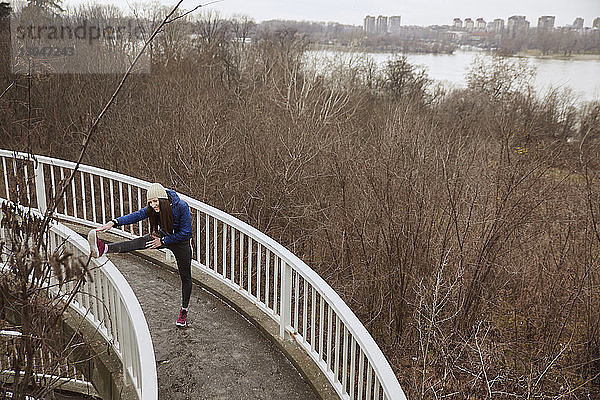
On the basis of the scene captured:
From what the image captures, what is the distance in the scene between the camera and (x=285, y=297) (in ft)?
18.5

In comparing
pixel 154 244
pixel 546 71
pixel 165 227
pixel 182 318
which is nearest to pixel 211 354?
pixel 182 318

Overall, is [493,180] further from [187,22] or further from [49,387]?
[187,22]

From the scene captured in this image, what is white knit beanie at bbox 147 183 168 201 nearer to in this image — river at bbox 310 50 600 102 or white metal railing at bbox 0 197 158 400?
white metal railing at bbox 0 197 158 400

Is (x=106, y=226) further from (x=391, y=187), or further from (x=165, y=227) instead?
(x=391, y=187)

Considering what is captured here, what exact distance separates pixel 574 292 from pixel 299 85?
15526mm

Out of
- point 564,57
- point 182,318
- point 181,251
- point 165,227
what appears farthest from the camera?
point 564,57

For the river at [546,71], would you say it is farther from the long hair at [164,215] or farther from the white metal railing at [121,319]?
the white metal railing at [121,319]

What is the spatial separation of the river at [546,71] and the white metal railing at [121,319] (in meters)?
26.8

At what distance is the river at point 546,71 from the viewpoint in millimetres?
31656

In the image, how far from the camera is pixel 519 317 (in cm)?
1242

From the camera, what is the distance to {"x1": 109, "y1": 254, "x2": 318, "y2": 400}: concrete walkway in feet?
17.7

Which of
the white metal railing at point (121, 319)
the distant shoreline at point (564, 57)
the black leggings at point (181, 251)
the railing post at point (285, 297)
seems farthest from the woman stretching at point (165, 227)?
the distant shoreline at point (564, 57)

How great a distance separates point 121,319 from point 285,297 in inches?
61.8

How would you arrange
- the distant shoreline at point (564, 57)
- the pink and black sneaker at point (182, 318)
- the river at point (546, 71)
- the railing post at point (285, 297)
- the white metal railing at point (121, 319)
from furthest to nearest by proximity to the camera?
the distant shoreline at point (564, 57) → the river at point (546, 71) → the pink and black sneaker at point (182, 318) → the railing post at point (285, 297) → the white metal railing at point (121, 319)
